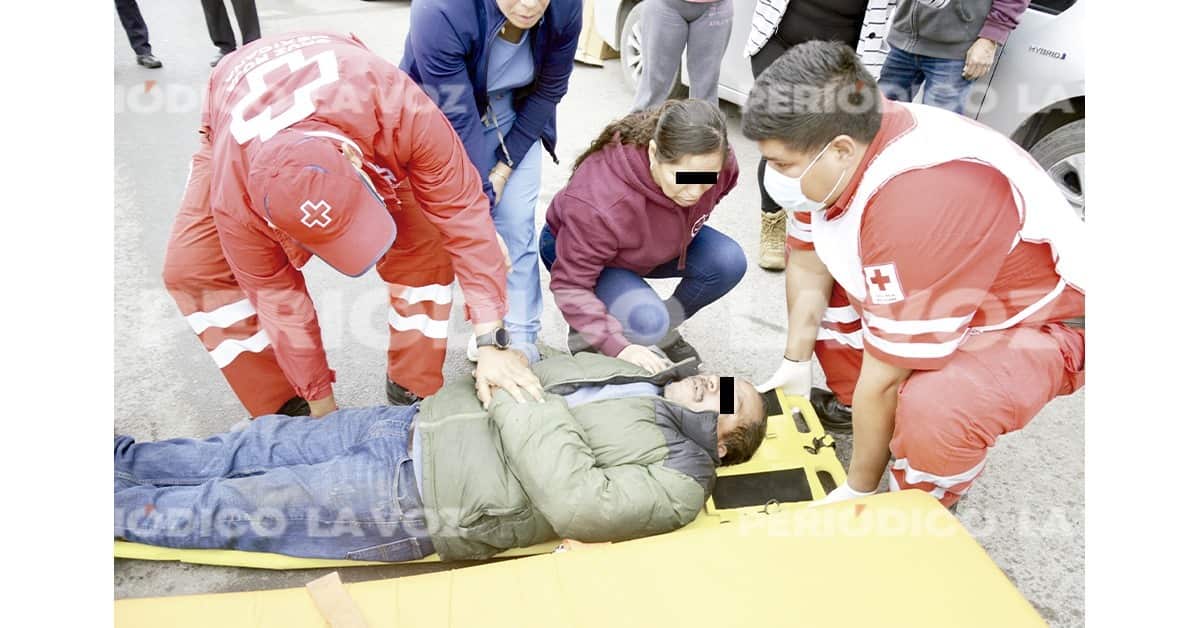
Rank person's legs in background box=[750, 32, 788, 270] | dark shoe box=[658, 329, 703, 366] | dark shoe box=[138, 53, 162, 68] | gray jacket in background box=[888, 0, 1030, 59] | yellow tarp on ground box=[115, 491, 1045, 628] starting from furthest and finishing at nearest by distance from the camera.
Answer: dark shoe box=[138, 53, 162, 68] → person's legs in background box=[750, 32, 788, 270] → gray jacket in background box=[888, 0, 1030, 59] → dark shoe box=[658, 329, 703, 366] → yellow tarp on ground box=[115, 491, 1045, 628]

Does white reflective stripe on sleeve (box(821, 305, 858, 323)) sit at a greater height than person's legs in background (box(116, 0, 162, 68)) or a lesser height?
greater

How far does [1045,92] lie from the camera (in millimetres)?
3518

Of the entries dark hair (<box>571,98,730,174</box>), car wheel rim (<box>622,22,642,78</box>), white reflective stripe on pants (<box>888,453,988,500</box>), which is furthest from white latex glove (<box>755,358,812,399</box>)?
car wheel rim (<box>622,22,642,78</box>)

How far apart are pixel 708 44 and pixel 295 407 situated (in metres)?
2.67

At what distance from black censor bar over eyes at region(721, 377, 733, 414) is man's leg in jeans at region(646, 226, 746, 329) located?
2.31ft

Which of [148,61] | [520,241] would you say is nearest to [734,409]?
[520,241]

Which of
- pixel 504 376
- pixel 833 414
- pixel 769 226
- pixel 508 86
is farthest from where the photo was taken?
pixel 769 226

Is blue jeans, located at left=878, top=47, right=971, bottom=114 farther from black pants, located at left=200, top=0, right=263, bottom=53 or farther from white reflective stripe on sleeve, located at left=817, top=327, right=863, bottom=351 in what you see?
black pants, located at left=200, top=0, right=263, bottom=53

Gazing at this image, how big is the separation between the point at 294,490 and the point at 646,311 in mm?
1287

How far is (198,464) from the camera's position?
230cm

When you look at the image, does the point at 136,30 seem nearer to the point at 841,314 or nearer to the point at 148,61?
the point at 148,61

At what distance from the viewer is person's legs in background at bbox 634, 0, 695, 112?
4.05 m

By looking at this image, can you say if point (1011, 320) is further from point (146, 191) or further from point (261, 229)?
point (146, 191)
